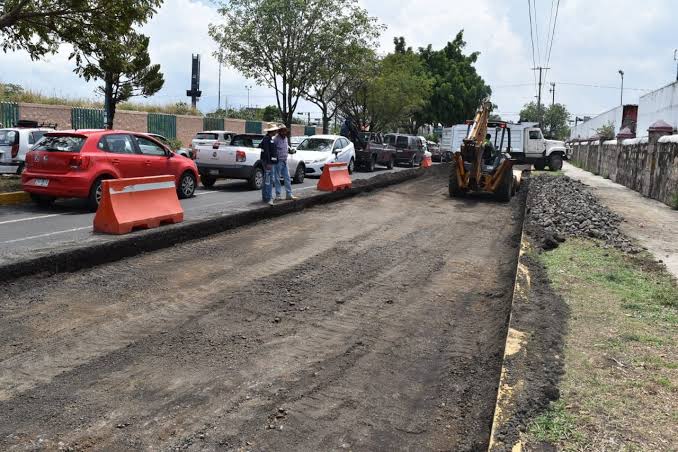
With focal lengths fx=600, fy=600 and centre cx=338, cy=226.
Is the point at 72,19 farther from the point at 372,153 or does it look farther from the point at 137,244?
the point at 372,153

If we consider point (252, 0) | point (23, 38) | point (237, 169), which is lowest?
point (237, 169)

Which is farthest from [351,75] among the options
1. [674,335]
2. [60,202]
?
[674,335]

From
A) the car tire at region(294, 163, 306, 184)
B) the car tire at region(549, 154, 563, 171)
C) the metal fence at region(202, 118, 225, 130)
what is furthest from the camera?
the metal fence at region(202, 118, 225, 130)

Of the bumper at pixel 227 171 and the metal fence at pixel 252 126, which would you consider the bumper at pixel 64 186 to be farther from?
the metal fence at pixel 252 126

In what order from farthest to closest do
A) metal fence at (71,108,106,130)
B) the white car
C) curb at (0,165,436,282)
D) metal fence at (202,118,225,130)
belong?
metal fence at (202,118,225,130) → metal fence at (71,108,106,130) → the white car → curb at (0,165,436,282)

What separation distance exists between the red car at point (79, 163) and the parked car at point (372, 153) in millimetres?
15643

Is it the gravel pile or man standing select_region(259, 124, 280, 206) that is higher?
man standing select_region(259, 124, 280, 206)

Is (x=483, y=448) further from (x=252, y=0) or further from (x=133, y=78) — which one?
(x=252, y=0)

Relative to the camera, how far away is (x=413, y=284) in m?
7.43

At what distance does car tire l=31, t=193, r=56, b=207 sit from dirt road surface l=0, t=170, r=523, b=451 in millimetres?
5850

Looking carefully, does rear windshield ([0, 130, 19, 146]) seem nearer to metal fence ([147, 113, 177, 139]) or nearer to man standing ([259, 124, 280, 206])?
man standing ([259, 124, 280, 206])

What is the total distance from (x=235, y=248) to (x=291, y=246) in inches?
34.1

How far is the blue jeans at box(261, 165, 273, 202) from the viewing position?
1319cm

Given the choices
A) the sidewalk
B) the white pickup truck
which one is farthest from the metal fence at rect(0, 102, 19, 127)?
the sidewalk
